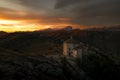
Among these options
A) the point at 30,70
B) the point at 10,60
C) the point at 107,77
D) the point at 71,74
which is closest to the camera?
the point at 30,70

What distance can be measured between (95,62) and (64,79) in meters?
25.5

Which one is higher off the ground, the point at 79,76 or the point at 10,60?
the point at 10,60

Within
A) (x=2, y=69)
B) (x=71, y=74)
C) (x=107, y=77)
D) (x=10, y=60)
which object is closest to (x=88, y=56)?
(x=107, y=77)

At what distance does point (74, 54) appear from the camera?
80188mm

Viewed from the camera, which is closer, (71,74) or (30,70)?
(30,70)

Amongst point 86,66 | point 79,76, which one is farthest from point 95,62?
point 79,76

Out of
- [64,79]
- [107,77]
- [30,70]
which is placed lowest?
[107,77]

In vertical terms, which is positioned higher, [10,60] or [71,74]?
[10,60]

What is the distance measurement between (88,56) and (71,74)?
23001 mm

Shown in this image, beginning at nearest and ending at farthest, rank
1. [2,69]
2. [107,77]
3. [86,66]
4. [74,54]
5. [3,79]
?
[3,79], [2,69], [107,77], [86,66], [74,54]

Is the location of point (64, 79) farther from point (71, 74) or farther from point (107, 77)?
point (107, 77)

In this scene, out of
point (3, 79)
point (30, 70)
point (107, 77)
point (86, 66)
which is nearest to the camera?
point (3, 79)

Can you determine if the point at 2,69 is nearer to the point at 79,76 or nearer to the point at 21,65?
the point at 21,65

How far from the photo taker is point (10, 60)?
187ft
